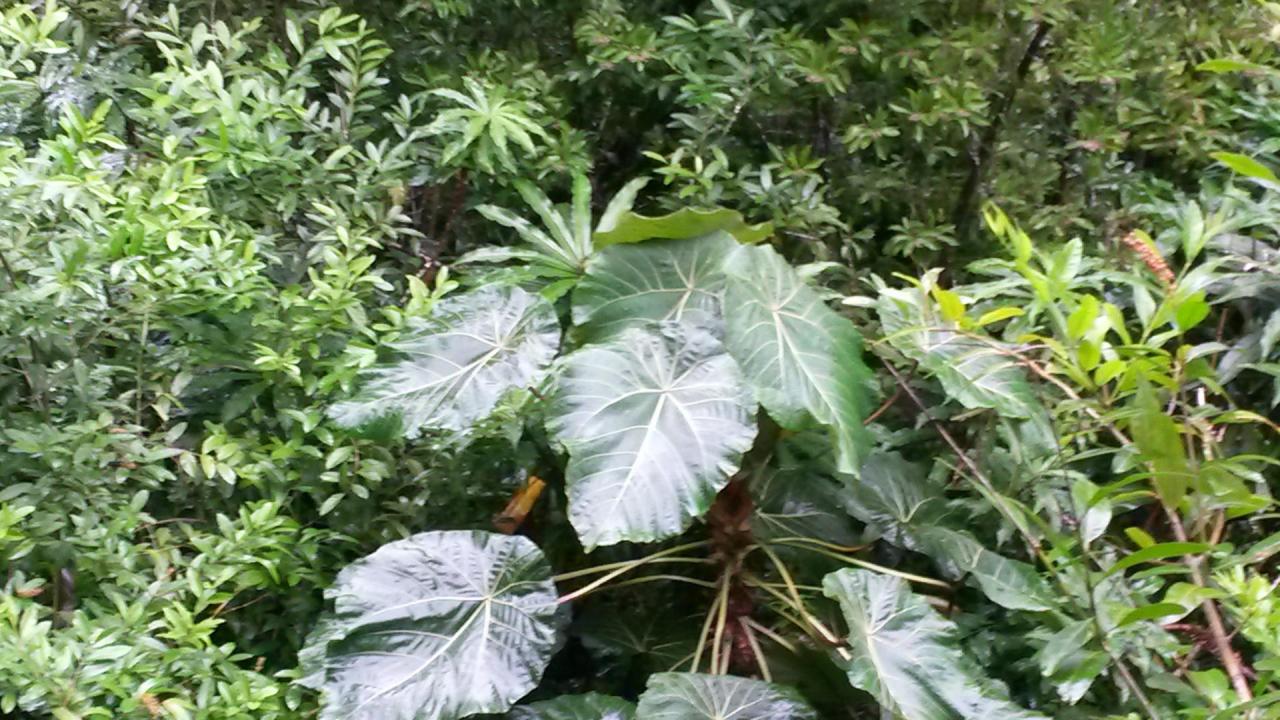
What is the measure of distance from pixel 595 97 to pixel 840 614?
1.24m

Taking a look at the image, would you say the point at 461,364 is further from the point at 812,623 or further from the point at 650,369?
the point at 812,623

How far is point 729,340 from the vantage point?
1.37m

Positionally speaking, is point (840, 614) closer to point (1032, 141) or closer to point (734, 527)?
point (734, 527)

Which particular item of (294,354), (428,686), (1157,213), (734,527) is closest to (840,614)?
(734,527)

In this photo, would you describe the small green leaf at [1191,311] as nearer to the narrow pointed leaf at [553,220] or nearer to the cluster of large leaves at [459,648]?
the cluster of large leaves at [459,648]

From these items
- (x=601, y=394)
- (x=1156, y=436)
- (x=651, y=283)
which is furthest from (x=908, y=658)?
(x=651, y=283)

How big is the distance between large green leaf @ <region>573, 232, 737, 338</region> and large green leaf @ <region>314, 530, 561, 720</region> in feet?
1.26

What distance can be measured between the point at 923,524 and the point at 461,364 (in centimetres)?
81

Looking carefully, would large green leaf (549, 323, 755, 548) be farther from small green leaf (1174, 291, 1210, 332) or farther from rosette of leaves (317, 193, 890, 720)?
small green leaf (1174, 291, 1210, 332)

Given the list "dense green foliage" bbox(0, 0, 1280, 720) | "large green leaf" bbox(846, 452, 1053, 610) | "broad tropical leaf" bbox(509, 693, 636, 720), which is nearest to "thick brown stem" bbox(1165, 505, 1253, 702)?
"dense green foliage" bbox(0, 0, 1280, 720)

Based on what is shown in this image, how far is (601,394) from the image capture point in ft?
4.21

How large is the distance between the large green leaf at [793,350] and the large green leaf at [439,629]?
0.43 meters

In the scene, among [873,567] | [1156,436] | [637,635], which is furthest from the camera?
[637,635]

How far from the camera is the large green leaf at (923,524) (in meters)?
1.36
